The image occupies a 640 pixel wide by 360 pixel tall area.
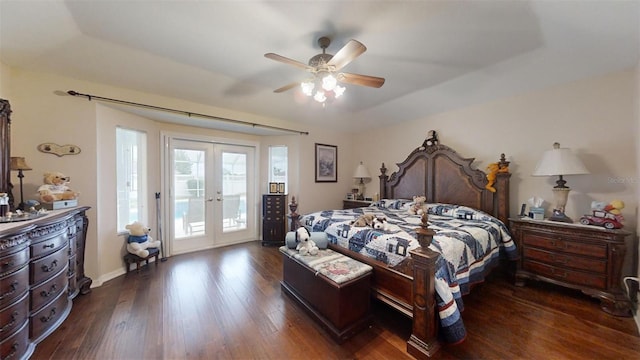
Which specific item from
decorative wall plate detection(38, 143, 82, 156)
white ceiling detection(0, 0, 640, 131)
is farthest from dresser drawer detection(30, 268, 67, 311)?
white ceiling detection(0, 0, 640, 131)

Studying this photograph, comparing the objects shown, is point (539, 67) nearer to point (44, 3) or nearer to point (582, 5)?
point (582, 5)

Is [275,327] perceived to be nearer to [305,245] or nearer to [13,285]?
[305,245]

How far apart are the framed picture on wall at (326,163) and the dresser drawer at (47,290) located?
3656 mm

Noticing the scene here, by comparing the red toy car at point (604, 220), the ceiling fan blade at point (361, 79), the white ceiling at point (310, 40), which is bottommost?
the red toy car at point (604, 220)

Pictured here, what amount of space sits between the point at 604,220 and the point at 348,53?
2945mm

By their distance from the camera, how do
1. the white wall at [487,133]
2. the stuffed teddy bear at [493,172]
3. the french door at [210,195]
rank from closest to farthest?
the white wall at [487,133], the stuffed teddy bear at [493,172], the french door at [210,195]

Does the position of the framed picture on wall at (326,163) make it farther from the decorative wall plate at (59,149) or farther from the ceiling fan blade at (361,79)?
the decorative wall plate at (59,149)

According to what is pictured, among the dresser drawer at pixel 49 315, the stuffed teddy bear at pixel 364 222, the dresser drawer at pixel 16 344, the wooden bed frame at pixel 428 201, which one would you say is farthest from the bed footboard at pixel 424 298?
the dresser drawer at pixel 49 315

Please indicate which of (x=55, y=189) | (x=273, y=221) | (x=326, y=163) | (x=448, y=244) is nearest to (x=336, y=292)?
(x=448, y=244)

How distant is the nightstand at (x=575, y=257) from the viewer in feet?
6.74

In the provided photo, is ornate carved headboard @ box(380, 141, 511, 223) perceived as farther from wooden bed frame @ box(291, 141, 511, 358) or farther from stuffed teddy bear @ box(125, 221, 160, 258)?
stuffed teddy bear @ box(125, 221, 160, 258)

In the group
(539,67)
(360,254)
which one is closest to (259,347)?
(360,254)

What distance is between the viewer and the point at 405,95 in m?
3.51

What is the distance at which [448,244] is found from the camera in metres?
1.84
